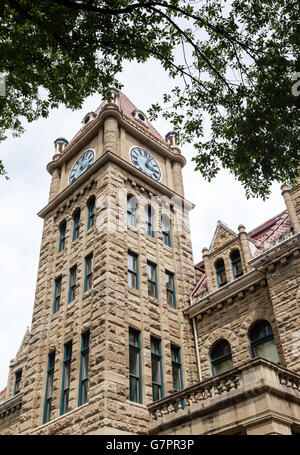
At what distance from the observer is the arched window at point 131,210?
930 inches

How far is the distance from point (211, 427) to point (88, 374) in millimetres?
5693

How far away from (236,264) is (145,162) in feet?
28.4

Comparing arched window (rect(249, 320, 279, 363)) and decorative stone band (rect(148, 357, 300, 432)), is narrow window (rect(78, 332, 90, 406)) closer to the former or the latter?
decorative stone band (rect(148, 357, 300, 432))

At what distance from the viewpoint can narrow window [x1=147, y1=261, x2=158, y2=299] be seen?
73.0 ft

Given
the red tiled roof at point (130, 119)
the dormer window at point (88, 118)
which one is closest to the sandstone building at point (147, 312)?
the red tiled roof at point (130, 119)

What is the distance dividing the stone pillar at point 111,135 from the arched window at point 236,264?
8052 mm

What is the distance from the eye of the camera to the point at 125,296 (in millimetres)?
20281

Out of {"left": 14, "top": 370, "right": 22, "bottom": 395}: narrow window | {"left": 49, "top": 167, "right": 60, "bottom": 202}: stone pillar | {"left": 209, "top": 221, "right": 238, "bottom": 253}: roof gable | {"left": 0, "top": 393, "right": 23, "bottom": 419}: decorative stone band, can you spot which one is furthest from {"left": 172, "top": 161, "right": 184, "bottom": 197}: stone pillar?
{"left": 14, "top": 370, "right": 22, "bottom": 395}: narrow window

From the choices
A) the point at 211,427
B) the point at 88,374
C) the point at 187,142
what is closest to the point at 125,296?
the point at 88,374

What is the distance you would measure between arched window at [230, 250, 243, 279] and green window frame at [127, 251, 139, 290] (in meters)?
4.40

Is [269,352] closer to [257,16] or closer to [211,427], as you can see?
[211,427]

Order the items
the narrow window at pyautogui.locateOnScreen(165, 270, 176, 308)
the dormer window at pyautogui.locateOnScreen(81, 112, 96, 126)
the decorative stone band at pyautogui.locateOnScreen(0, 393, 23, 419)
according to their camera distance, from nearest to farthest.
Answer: the narrow window at pyautogui.locateOnScreen(165, 270, 176, 308), the decorative stone band at pyautogui.locateOnScreen(0, 393, 23, 419), the dormer window at pyautogui.locateOnScreen(81, 112, 96, 126)

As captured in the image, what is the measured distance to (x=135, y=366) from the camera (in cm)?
1902

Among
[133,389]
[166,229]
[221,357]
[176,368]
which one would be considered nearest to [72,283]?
[166,229]
